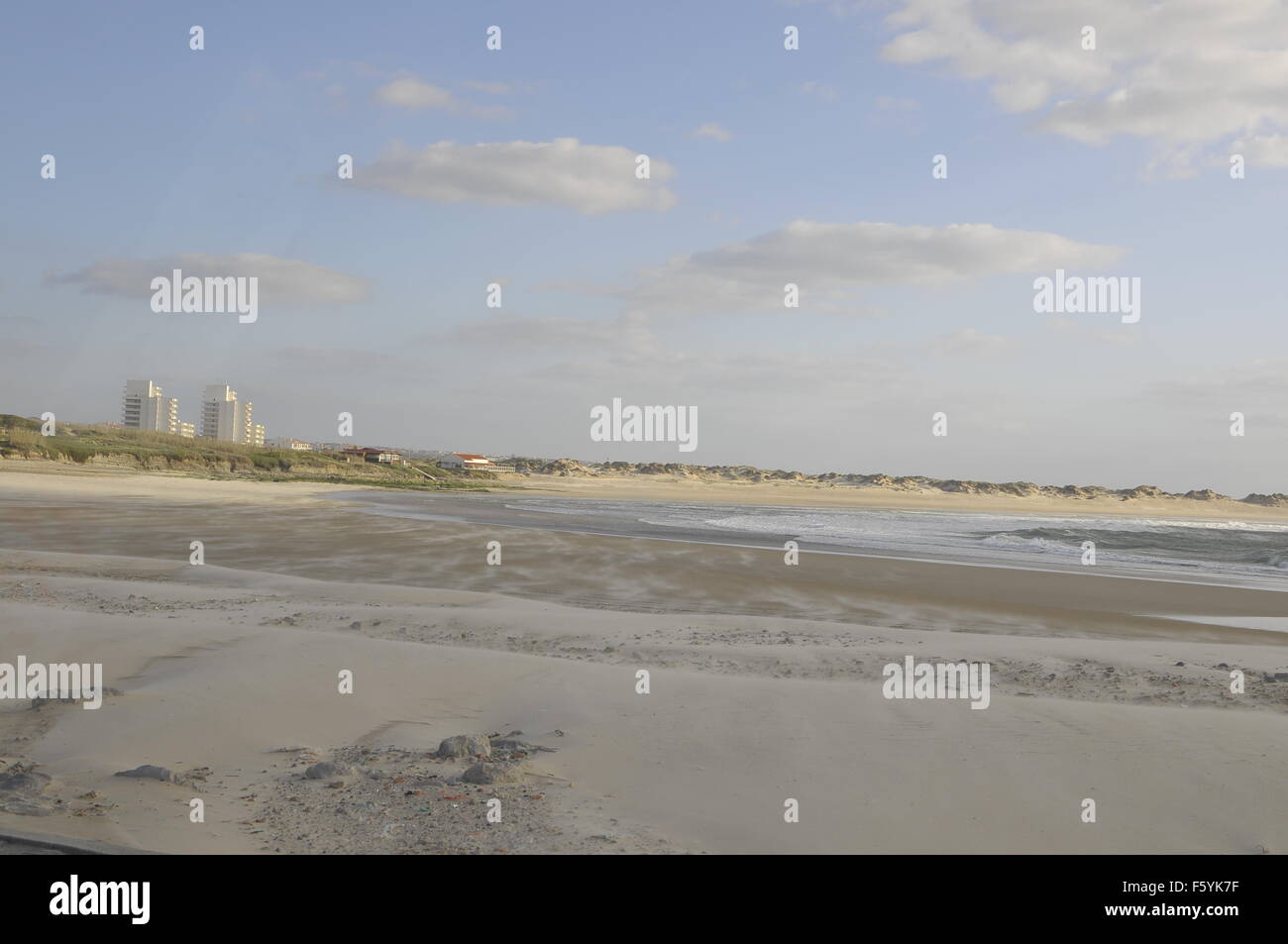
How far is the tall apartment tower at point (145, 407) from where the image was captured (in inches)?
4938

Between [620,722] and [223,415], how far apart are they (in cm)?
15138

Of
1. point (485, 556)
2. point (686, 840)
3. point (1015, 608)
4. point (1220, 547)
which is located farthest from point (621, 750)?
point (1220, 547)

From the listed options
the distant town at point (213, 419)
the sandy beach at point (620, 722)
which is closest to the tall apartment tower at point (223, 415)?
the distant town at point (213, 419)

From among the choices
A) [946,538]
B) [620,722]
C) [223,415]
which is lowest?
[946,538]

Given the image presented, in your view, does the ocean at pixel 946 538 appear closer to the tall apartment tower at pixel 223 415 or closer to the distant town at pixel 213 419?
the distant town at pixel 213 419

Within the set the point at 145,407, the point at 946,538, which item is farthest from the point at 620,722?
the point at 145,407

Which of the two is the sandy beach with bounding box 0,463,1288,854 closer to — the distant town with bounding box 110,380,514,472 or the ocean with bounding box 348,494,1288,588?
the ocean with bounding box 348,494,1288,588

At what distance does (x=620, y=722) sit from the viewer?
6.37 m

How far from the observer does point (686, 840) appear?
Answer: 4.35m

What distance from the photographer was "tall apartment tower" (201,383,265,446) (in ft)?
460

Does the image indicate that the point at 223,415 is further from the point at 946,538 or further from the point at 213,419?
the point at 946,538

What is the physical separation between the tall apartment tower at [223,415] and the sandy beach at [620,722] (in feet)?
455

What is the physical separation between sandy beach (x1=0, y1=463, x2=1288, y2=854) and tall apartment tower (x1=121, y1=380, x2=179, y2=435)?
128m

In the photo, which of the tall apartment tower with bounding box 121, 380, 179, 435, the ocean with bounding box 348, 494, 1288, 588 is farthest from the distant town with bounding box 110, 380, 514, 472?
the ocean with bounding box 348, 494, 1288, 588
